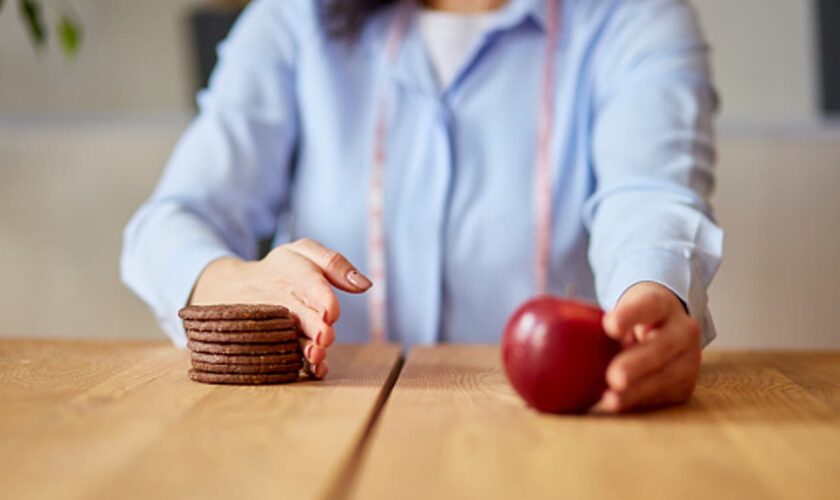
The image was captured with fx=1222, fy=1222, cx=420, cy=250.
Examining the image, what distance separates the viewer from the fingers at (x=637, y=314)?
1.00m

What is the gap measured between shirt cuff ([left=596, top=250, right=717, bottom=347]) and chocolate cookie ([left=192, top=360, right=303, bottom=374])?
1.13 ft

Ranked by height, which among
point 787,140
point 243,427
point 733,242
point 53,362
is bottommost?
point 733,242

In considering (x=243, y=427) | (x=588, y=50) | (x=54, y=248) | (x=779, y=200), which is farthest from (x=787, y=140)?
(x=243, y=427)

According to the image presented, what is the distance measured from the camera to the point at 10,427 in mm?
948

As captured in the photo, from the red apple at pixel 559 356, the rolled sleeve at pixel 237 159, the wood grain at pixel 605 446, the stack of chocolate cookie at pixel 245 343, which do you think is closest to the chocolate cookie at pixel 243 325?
the stack of chocolate cookie at pixel 245 343

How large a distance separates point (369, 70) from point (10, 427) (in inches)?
44.5

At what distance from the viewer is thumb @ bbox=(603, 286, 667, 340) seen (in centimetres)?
100

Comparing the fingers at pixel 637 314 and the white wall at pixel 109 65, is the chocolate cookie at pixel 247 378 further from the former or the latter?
the white wall at pixel 109 65

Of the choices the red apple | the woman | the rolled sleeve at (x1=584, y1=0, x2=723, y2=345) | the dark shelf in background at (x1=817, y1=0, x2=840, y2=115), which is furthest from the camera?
the dark shelf in background at (x1=817, y1=0, x2=840, y2=115)

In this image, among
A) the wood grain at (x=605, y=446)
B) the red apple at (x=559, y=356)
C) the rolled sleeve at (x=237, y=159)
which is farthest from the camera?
the rolled sleeve at (x=237, y=159)

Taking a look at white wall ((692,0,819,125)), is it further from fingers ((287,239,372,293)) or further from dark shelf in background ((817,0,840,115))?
fingers ((287,239,372,293))

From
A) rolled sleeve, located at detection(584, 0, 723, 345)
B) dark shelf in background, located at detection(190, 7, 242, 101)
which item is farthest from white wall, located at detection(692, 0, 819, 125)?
rolled sleeve, located at detection(584, 0, 723, 345)

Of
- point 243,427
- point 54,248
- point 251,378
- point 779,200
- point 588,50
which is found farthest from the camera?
point 54,248

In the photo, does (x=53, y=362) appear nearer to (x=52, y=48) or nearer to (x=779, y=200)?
(x=779, y=200)
